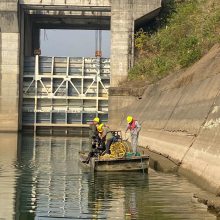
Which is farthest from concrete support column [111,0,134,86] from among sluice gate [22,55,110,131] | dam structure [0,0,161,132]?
sluice gate [22,55,110,131]

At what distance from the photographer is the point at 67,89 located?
5172 cm

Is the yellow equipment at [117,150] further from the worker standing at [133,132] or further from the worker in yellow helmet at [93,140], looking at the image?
the worker in yellow helmet at [93,140]

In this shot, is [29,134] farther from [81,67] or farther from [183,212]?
[183,212]

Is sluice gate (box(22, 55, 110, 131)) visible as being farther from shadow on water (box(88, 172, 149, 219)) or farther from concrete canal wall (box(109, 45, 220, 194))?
shadow on water (box(88, 172, 149, 219))

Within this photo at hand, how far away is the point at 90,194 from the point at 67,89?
117ft

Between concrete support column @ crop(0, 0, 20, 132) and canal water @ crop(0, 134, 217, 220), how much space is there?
26.3 metres

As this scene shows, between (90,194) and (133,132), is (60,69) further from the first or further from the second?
(90,194)

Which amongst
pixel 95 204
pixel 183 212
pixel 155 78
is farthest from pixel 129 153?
pixel 155 78

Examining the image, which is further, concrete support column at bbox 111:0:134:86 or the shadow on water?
concrete support column at bbox 111:0:134:86

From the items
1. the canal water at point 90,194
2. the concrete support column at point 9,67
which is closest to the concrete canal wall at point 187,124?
the canal water at point 90,194

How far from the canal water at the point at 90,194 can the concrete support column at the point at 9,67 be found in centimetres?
2634

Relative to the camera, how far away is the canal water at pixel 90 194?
1323 cm

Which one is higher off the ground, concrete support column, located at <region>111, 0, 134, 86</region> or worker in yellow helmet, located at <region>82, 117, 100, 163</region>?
concrete support column, located at <region>111, 0, 134, 86</region>

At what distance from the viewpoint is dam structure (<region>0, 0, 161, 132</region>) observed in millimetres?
49906
